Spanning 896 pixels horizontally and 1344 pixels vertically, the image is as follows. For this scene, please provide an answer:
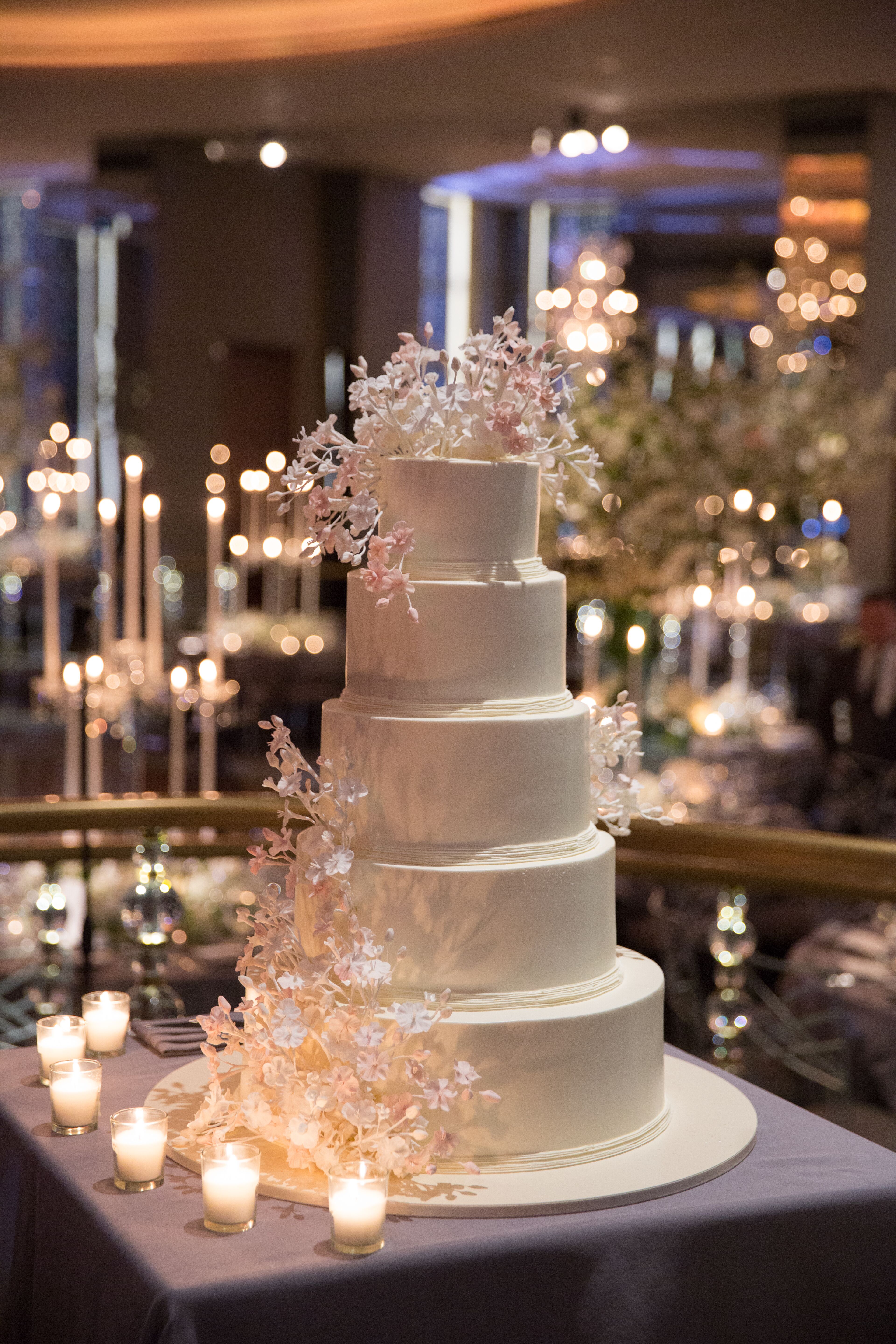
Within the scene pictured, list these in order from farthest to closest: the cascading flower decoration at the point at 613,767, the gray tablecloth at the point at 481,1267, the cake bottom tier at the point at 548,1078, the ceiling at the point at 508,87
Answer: the ceiling at the point at 508,87
the cascading flower decoration at the point at 613,767
the cake bottom tier at the point at 548,1078
the gray tablecloth at the point at 481,1267

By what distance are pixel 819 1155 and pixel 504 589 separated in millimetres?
891

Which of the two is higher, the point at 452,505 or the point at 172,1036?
the point at 452,505

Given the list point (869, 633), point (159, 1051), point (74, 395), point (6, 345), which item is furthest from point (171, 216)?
point (159, 1051)

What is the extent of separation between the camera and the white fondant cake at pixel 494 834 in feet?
6.56

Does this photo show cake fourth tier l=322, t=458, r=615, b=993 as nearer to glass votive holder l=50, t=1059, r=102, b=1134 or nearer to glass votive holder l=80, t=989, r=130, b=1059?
glass votive holder l=50, t=1059, r=102, b=1134

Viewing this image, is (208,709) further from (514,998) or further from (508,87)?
(508,87)

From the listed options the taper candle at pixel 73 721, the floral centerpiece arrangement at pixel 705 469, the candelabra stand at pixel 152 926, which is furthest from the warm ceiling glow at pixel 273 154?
the candelabra stand at pixel 152 926

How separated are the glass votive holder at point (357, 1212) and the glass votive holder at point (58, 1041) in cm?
67

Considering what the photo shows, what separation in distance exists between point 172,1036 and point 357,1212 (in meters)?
0.88

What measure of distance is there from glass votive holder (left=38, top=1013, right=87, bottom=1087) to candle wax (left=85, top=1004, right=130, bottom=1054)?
0.35 ft

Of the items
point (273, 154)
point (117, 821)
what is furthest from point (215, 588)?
point (273, 154)

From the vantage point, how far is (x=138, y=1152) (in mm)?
1924

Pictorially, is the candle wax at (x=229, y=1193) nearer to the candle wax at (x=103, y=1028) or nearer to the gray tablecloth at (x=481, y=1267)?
the gray tablecloth at (x=481, y=1267)

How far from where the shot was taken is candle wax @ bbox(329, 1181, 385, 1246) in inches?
68.1
